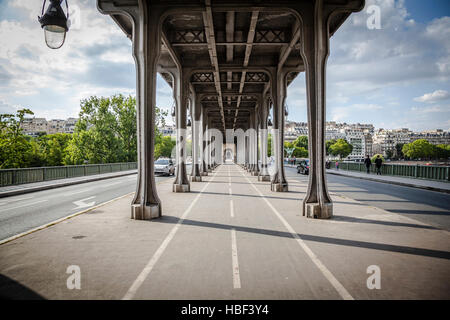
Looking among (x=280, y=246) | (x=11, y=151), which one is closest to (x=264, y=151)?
(x=280, y=246)

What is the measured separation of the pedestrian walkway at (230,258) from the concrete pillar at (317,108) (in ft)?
2.33

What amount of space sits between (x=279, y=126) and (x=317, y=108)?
8.22m

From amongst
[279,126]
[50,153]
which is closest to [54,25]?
[279,126]

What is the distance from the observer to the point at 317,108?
998cm

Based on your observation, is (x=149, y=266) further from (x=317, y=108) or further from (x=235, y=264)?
(x=317, y=108)

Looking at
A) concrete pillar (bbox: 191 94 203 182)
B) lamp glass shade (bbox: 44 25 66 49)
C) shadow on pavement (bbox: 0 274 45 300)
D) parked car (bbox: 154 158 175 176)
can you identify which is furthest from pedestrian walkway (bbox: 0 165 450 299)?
parked car (bbox: 154 158 175 176)

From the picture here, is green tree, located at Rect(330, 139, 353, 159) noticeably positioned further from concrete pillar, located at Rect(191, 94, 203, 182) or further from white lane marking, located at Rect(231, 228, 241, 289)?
white lane marking, located at Rect(231, 228, 241, 289)

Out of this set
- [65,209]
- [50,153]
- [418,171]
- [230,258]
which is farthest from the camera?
[50,153]

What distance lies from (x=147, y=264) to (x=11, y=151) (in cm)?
4054

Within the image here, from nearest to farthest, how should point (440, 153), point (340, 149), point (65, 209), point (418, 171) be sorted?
point (65, 209), point (418, 171), point (440, 153), point (340, 149)

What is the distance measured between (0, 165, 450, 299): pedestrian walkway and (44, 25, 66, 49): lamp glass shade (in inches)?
165

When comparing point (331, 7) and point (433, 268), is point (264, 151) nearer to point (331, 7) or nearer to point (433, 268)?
point (331, 7)
